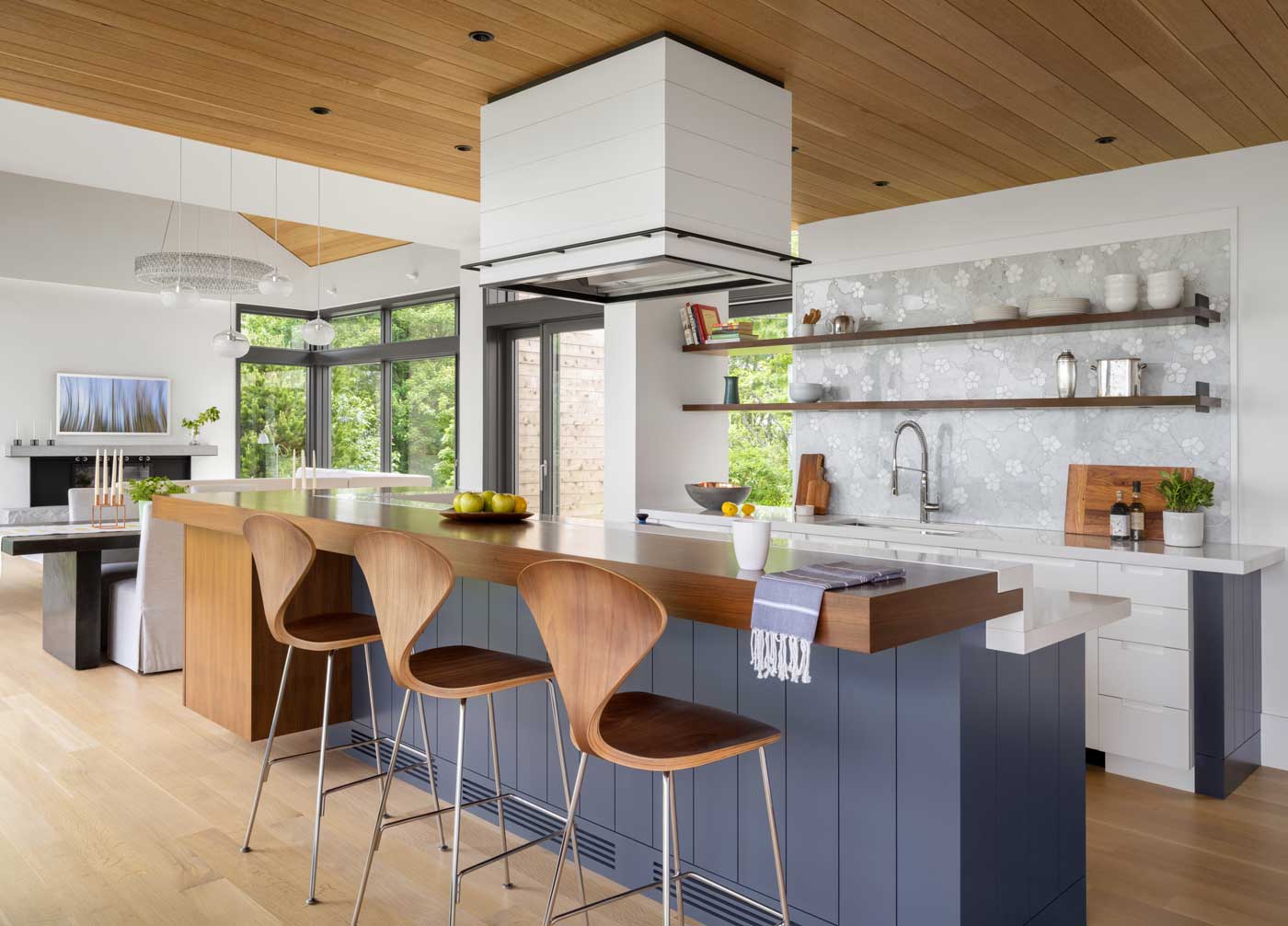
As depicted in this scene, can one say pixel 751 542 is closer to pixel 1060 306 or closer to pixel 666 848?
pixel 666 848

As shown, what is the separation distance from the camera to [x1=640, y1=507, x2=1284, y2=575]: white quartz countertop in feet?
11.8

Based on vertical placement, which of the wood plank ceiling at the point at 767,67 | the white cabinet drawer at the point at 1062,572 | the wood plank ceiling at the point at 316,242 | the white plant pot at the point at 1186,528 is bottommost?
the white cabinet drawer at the point at 1062,572

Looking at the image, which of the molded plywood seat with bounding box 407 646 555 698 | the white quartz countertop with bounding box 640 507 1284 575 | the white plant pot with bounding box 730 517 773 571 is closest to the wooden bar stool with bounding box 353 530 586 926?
the molded plywood seat with bounding box 407 646 555 698

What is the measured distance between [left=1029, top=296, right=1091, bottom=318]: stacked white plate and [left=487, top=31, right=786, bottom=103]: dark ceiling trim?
5.78 feet

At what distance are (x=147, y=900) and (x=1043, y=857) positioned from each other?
2.37 metres

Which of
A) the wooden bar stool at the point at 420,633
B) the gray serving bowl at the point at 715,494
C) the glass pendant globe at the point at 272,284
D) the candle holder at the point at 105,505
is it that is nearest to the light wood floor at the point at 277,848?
the wooden bar stool at the point at 420,633

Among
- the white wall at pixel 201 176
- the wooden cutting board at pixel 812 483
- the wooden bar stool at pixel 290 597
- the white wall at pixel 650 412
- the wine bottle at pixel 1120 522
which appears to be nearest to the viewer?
the wooden bar stool at pixel 290 597

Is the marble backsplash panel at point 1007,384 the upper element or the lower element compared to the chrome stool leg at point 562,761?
upper

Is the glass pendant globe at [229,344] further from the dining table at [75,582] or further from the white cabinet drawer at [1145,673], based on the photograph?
the white cabinet drawer at [1145,673]

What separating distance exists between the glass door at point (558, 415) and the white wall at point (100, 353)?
4.59m

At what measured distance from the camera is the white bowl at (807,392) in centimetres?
526

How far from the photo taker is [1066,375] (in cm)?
432

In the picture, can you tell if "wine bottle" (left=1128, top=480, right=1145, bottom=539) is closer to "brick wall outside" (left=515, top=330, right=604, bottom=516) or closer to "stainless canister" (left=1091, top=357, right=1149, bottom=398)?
"stainless canister" (left=1091, top=357, right=1149, bottom=398)

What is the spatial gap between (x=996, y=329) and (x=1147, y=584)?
4.67 feet
